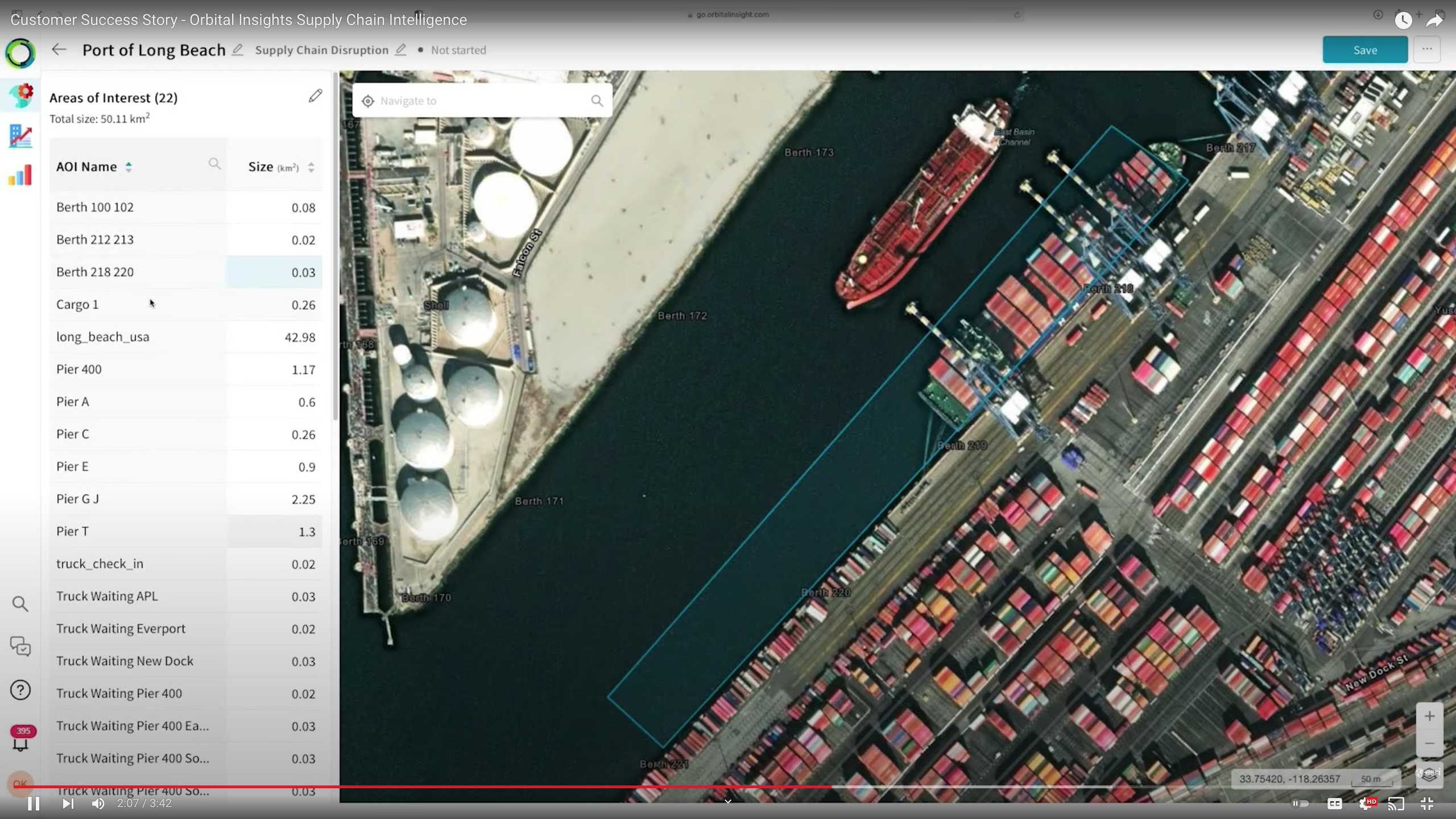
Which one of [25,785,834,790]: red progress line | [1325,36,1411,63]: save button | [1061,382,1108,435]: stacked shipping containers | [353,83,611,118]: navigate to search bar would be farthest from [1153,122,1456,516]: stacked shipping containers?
[353,83,611,118]: navigate to search bar

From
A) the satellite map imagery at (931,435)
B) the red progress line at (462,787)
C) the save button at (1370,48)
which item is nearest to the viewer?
the save button at (1370,48)

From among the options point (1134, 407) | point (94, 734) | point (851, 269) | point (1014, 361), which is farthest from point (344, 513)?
point (1134, 407)

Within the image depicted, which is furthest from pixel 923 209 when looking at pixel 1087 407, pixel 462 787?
pixel 462 787

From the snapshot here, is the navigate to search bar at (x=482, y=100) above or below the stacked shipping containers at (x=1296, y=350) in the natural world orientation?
above
